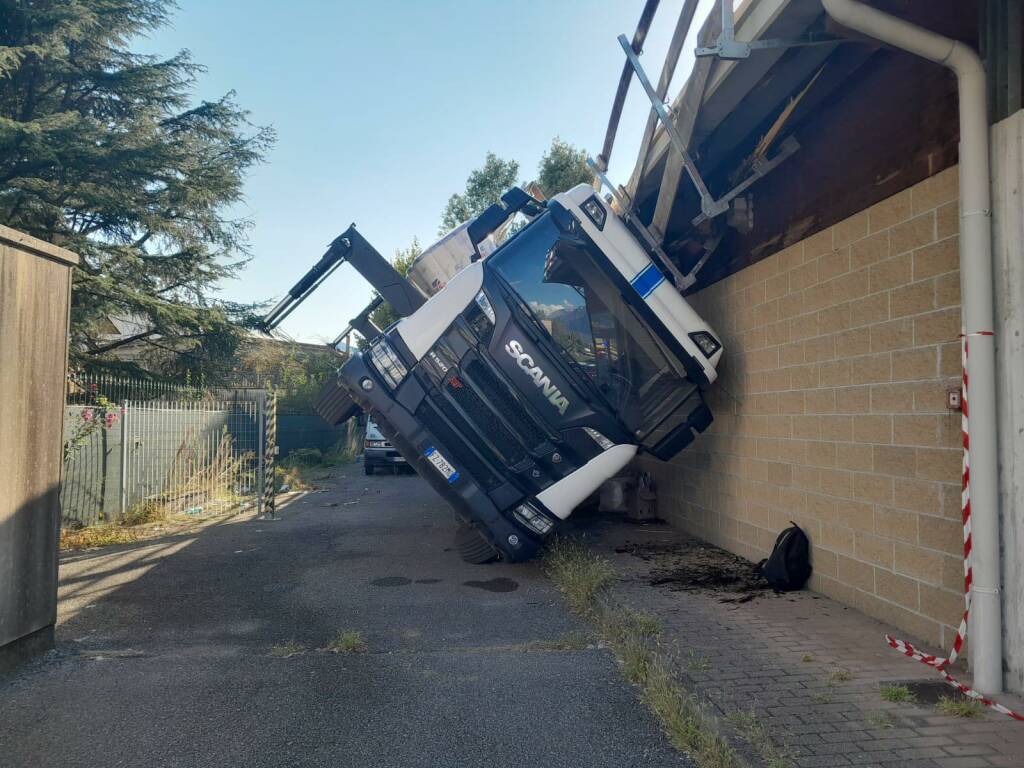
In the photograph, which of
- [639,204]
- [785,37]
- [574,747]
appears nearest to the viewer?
[574,747]

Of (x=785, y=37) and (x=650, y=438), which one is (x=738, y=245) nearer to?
(x=650, y=438)

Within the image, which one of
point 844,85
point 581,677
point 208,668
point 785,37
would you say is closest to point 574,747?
point 581,677

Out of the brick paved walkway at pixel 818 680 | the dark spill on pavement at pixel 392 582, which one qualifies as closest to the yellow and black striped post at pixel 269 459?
the dark spill on pavement at pixel 392 582

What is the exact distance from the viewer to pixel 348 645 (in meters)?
5.01

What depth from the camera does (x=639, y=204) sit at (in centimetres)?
933

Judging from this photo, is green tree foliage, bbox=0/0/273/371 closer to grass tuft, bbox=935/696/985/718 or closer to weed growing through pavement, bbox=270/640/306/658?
weed growing through pavement, bbox=270/640/306/658

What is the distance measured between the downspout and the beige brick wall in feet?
1.52

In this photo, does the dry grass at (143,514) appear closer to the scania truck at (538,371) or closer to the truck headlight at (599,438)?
the scania truck at (538,371)

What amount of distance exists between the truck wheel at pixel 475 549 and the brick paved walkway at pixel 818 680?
6.14 feet

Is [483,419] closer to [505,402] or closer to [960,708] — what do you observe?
[505,402]

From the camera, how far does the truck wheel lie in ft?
24.7

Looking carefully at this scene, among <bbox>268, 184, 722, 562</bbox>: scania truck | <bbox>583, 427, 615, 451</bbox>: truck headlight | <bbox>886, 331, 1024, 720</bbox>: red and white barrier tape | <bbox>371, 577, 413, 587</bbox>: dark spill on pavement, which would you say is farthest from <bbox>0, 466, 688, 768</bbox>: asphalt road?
<bbox>886, 331, 1024, 720</bbox>: red and white barrier tape

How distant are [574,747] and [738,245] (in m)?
5.86

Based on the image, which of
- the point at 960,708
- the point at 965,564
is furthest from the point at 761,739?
the point at 965,564
